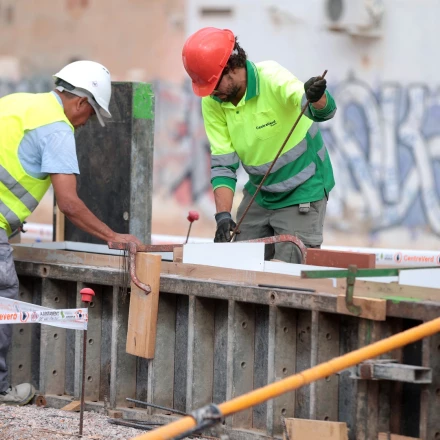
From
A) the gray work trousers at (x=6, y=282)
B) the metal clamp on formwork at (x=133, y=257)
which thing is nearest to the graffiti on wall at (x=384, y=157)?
the metal clamp on formwork at (x=133, y=257)

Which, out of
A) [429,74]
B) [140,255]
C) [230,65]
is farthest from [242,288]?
[429,74]

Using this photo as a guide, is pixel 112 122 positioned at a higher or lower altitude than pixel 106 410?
higher

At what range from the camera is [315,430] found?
5109mm

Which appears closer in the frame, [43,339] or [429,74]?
[43,339]

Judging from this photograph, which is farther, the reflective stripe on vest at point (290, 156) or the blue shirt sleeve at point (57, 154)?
the reflective stripe on vest at point (290, 156)

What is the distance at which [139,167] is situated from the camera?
800 cm

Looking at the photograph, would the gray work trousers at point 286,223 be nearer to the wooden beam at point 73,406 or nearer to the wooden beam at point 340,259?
the wooden beam at point 340,259

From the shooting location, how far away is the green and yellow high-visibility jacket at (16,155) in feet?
20.9

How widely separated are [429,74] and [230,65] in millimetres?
8059

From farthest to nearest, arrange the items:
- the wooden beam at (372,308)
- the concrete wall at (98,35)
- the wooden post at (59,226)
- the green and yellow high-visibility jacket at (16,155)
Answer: the concrete wall at (98,35)
the wooden post at (59,226)
the green and yellow high-visibility jacket at (16,155)
the wooden beam at (372,308)

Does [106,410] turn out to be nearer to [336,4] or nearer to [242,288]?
[242,288]

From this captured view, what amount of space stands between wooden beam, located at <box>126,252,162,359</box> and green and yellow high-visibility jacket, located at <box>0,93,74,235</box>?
894mm

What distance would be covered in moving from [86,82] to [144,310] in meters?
1.61

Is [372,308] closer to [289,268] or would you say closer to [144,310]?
[289,268]
